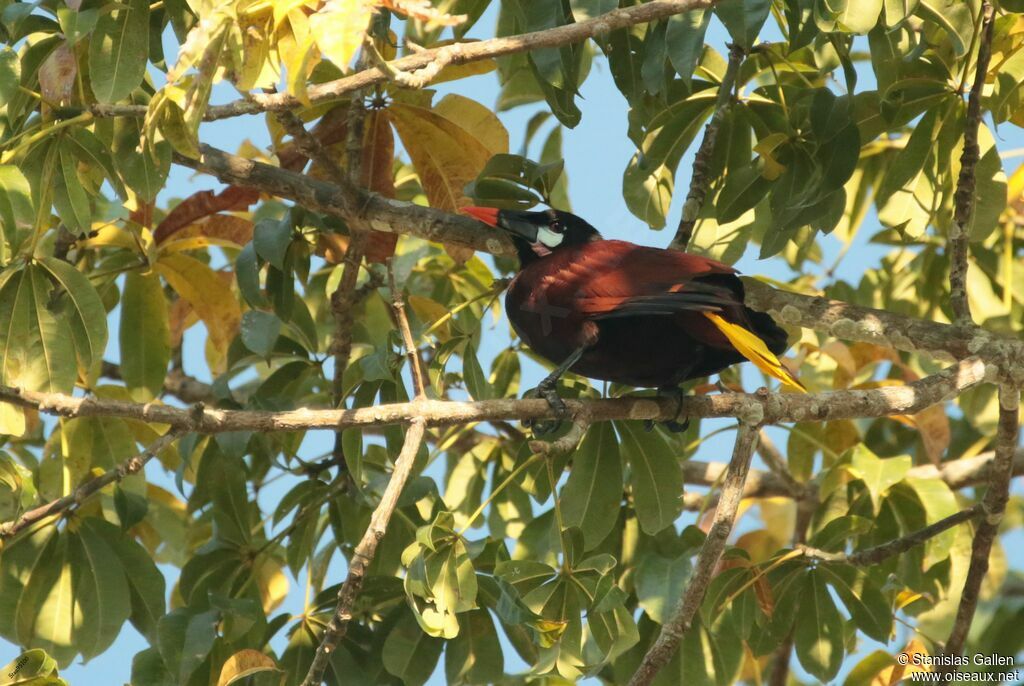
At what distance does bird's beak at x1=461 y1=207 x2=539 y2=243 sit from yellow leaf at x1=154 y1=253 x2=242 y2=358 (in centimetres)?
79

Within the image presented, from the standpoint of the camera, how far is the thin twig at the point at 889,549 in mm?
2641

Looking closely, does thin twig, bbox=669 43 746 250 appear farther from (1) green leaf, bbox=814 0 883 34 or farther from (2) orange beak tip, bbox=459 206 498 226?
(1) green leaf, bbox=814 0 883 34

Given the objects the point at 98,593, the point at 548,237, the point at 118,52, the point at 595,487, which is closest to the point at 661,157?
the point at 548,237

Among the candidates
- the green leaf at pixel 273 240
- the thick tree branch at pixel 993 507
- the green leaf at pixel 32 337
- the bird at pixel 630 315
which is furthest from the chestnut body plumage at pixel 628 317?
the green leaf at pixel 32 337

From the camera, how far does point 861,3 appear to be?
2.27 metres

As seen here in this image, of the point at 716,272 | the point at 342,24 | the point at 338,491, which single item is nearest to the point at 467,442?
the point at 338,491

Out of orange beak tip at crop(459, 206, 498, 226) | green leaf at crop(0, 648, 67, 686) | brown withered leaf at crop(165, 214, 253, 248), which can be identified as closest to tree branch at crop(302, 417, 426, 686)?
green leaf at crop(0, 648, 67, 686)

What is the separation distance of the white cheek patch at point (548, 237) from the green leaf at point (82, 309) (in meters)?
1.09

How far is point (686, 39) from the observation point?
2.40 m

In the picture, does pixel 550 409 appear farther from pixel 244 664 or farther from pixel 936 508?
pixel 936 508

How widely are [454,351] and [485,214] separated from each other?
0.36m

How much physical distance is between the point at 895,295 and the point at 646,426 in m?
1.50

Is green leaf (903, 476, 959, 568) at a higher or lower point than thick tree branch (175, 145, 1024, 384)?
lower

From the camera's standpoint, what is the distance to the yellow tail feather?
2.40 m
